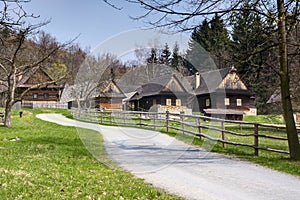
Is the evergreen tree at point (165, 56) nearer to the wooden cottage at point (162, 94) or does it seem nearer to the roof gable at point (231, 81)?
the wooden cottage at point (162, 94)

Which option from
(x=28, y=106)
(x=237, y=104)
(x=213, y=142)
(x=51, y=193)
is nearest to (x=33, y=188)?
(x=51, y=193)

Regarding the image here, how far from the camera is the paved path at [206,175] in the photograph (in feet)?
21.5

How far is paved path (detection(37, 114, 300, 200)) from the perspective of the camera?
6559mm

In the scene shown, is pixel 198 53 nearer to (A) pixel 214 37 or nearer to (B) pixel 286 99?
(A) pixel 214 37

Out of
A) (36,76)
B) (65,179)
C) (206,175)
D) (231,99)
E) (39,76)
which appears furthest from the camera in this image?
(231,99)

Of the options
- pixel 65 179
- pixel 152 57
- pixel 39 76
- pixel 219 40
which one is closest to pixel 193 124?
pixel 152 57

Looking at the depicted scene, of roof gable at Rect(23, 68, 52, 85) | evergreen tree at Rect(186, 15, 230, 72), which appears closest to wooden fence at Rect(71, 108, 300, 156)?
evergreen tree at Rect(186, 15, 230, 72)

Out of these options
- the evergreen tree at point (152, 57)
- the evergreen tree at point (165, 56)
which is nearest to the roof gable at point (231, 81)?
the evergreen tree at point (165, 56)

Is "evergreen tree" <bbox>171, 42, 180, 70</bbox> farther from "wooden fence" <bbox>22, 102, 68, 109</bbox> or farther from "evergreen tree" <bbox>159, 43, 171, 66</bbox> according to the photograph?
"wooden fence" <bbox>22, 102, 68, 109</bbox>

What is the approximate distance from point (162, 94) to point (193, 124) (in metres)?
2.54

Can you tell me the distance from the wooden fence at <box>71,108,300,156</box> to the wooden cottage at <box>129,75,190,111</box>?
2.78 feet

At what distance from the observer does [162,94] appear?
18109mm

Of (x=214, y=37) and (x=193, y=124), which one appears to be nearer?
(x=214, y=37)

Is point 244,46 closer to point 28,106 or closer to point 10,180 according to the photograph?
point 10,180
